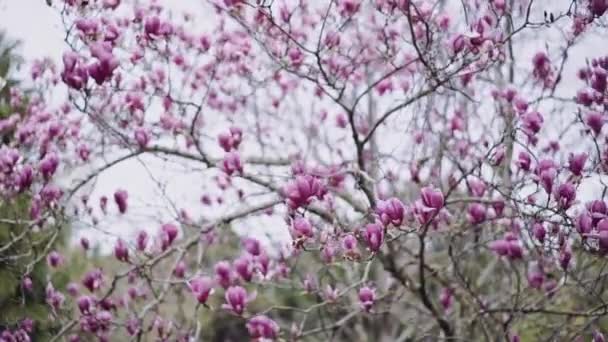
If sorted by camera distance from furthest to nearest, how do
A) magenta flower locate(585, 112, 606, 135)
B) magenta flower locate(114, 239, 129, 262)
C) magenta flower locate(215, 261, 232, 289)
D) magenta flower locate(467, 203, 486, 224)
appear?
magenta flower locate(467, 203, 486, 224) → magenta flower locate(114, 239, 129, 262) → magenta flower locate(215, 261, 232, 289) → magenta flower locate(585, 112, 606, 135)

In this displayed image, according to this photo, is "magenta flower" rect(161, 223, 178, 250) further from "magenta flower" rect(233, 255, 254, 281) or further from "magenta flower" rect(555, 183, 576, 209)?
"magenta flower" rect(555, 183, 576, 209)

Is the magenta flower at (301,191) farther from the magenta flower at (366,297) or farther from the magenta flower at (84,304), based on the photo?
the magenta flower at (84,304)

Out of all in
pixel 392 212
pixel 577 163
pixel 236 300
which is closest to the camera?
pixel 392 212

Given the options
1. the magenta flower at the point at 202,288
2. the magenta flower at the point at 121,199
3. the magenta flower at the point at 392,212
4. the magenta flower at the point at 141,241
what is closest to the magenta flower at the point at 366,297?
the magenta flower at the point at 202,288

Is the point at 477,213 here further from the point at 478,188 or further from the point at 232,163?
the point at 232,163

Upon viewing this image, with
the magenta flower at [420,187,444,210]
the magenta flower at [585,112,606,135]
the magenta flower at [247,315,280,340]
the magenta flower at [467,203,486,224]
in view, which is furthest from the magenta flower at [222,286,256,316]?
the magenta flower at [585,112,606,135]

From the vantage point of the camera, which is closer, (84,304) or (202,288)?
(202,288)

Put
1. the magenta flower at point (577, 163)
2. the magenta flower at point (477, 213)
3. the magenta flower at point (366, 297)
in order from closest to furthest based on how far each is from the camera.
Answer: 1. the magenta flower at point (577, 163)
2. the magenta flower at point (366, 297)
3. the magenta flower at point (477, 213)

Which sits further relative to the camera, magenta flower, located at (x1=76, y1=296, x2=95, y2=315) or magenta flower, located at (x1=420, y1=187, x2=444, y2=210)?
magenta flower, located at (x1=76, y1=296, x2=95, y2=315)

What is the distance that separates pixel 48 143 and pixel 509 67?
2.76 metres

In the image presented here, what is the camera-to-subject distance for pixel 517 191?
2.63m

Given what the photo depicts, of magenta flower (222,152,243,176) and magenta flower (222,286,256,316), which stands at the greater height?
magenta flower (222,152,243,176)

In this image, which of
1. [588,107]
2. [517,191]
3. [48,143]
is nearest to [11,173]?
[48,143]

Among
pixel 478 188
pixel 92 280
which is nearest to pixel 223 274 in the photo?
pixel 92 280
